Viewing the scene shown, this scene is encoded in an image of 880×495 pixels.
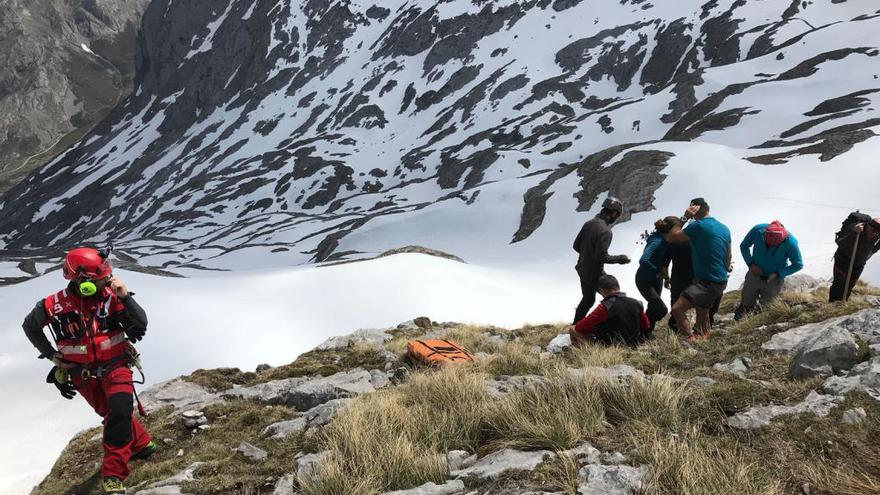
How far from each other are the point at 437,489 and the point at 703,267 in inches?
215

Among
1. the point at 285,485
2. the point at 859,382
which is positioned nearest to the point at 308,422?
the point at 285,485

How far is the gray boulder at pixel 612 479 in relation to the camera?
2625mm

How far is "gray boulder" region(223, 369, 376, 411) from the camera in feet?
21.5

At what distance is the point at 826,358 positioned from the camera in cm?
406

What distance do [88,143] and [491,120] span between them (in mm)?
133357

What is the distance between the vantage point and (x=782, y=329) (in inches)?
249

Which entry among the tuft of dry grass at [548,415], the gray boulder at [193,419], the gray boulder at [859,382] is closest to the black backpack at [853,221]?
the gray boulder at [859,382]

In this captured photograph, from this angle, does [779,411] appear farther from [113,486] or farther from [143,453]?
[143,453]

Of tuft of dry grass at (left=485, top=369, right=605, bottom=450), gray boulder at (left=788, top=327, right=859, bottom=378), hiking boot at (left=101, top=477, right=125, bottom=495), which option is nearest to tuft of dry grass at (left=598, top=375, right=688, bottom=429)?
tuft of dry grass at (left=485, top=369, right=605, bottom=450)

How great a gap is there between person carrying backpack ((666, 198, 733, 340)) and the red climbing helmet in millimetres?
6781

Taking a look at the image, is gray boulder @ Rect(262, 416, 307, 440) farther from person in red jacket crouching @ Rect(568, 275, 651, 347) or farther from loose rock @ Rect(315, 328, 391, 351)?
loose rock @ Rect(315, 328, 391, 351)

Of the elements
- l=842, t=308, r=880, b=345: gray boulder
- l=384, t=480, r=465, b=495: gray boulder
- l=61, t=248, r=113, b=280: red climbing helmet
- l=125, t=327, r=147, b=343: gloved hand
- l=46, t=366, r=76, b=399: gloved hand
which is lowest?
l=842, t=308, r=880, b=345: gray boulder

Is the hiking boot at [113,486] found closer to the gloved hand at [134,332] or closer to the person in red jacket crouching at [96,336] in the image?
the person in red jacket crouching at [96,336]

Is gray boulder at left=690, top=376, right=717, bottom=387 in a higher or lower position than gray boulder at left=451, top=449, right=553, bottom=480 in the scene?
lower
